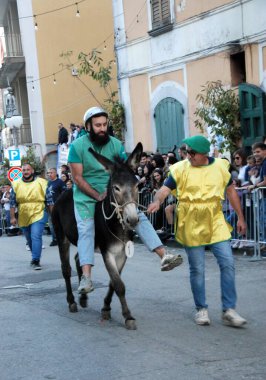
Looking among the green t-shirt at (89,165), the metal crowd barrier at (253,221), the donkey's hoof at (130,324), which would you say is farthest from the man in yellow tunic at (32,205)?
the donkey's hoof at (130,324)

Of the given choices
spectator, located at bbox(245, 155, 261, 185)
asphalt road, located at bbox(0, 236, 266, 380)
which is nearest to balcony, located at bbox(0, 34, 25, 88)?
spectator, located at bbox(245, 155, 261, 185)

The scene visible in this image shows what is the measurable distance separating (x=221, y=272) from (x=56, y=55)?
2691cm

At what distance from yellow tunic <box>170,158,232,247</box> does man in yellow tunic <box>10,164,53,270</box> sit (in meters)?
5.93

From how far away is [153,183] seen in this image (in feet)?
48.2

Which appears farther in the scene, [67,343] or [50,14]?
[50,14]

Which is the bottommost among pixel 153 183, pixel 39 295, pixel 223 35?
pixel 39 295

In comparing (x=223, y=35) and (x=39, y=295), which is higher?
(x=223, y=35)

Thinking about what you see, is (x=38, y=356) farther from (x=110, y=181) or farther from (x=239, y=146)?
(x=239, y=146)

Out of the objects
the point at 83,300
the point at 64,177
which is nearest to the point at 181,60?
the point at 64,177

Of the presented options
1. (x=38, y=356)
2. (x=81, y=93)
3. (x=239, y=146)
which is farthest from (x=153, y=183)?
(x=81, y=93)

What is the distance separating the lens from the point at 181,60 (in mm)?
18484

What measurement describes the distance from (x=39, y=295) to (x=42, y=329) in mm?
2172

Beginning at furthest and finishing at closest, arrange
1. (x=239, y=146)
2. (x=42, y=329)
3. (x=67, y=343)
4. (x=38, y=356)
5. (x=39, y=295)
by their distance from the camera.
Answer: (x=239, y=146) < (x=39, y=295) < (x=42, y=329) < (x=67, y=343) < (x=38, y=356)

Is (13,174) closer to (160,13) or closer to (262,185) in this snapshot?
(160,13)
